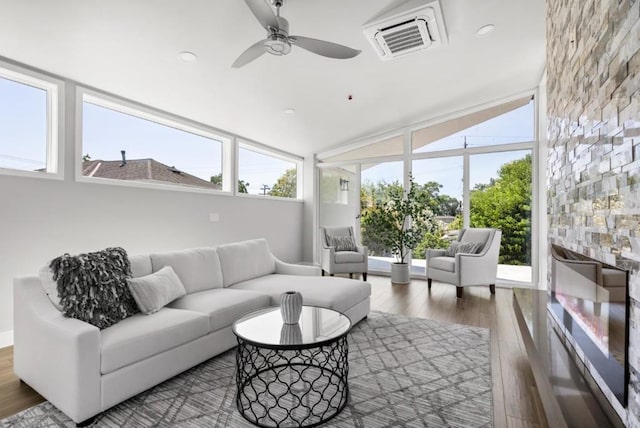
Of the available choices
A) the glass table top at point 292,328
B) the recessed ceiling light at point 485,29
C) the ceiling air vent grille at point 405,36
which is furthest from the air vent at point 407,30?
the glass table top at point 292,328

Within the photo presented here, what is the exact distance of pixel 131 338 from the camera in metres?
1.94

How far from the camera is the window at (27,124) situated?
2963 mm

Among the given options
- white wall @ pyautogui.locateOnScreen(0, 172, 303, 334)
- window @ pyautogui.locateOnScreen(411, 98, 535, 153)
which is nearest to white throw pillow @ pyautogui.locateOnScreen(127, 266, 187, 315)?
white wall @ pyautogui.locateOnScreen(0, 172, 303, 334)

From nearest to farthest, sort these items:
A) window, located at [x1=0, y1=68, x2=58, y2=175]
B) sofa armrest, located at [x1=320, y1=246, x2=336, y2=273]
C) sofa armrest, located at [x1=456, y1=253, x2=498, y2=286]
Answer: window, located at [x1=0, y1=68, x2=58, y2=175]
sofa armrest, located at [x1=456, y1=253, x2=498, y2=286]
sofa armrest, located at [x1=320, y1=246, x2=336, y2=273]

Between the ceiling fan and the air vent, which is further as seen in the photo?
the air vent

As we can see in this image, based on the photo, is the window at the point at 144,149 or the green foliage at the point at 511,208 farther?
the green foliage at the point at 511,208

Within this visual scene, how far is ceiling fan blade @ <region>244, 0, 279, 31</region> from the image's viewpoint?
2.07 metres

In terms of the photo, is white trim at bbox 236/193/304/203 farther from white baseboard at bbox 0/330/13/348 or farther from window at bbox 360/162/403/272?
white baseboard at bbox 0/330/13/348

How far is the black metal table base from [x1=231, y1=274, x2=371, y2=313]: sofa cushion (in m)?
0.58

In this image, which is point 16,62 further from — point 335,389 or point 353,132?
point 353,132

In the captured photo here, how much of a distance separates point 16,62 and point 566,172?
173 inches

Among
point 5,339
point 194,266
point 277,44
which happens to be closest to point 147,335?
point 194,266

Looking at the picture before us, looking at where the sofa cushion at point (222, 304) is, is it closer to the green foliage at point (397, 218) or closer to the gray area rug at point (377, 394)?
the gray area rug at point (377, 394)

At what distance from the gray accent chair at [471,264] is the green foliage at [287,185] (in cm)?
301
